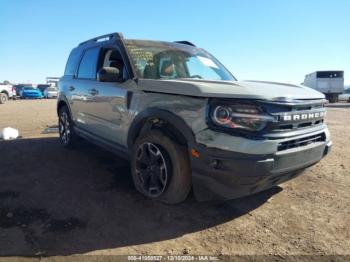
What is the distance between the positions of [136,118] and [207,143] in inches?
47.1

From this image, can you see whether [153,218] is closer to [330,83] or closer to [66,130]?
[66,130]

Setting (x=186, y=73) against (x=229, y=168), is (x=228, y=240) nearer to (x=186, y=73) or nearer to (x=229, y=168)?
(x=229, y=168)

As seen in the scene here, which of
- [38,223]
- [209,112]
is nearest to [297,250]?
[209,112]

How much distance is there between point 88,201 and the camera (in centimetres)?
395

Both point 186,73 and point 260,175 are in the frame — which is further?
point 186,73

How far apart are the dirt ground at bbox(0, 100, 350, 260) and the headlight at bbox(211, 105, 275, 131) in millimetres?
1053

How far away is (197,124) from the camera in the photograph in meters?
3.25

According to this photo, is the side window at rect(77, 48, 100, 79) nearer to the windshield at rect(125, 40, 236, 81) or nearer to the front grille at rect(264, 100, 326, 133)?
the windshield at rect(125, 40, 236, 81)

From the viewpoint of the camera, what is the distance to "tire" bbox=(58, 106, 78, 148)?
6.49m

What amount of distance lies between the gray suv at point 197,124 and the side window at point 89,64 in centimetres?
45

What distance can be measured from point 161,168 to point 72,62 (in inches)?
148

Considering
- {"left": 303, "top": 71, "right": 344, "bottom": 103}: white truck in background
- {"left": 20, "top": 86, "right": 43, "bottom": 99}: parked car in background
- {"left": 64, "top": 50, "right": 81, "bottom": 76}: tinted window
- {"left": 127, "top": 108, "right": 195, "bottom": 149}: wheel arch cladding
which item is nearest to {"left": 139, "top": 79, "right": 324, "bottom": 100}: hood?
{"left": 127, "top": 108, "right": 195, "bottom": 149}: wheel arch cladding

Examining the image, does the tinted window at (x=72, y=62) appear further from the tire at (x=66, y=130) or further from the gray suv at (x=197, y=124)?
the gray suv at (x=197, y=124)

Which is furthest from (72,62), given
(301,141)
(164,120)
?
(301,141)
